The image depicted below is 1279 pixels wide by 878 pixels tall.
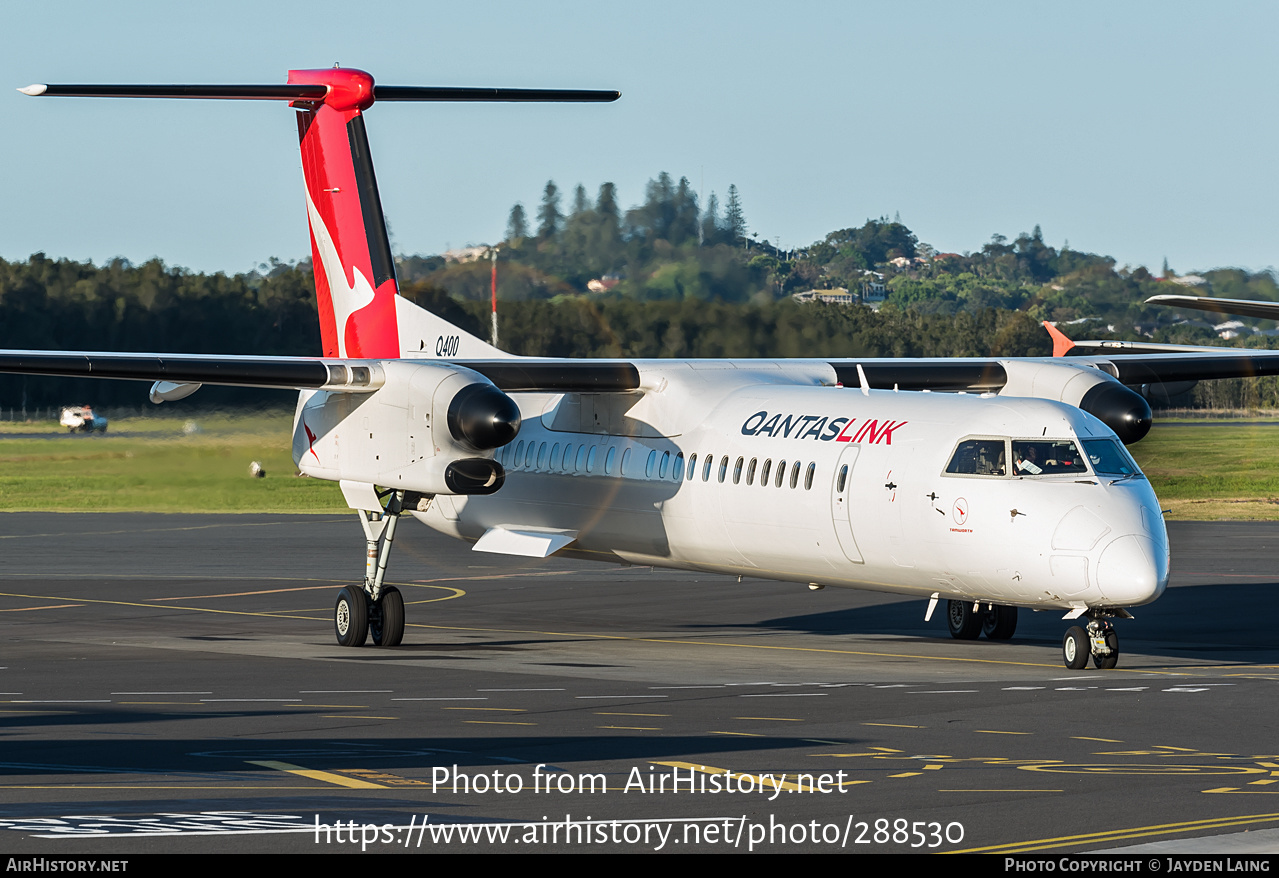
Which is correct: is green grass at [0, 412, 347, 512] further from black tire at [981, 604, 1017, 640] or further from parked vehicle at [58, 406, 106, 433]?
black tire at [981, 604, 1017, 640]

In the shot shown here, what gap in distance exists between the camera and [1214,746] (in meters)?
12.0

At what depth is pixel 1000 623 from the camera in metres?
20.2

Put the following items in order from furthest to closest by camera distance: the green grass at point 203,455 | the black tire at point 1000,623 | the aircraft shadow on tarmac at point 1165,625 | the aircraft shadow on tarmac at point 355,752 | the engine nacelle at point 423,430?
the green grass at point 203,455, the black tire at point 1000,623, the aircraft shadow on tarmac at point 1165,625, the engine nacelle at point 423,430, the aircraft shadow on tarmac at point 355,752

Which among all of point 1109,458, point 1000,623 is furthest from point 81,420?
point 1109,458

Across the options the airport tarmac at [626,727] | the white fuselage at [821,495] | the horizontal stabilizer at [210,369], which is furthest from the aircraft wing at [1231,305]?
the horizontal stabilizer at [210,369]

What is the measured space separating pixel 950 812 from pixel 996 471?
667 cm

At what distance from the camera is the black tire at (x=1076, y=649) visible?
16.2m

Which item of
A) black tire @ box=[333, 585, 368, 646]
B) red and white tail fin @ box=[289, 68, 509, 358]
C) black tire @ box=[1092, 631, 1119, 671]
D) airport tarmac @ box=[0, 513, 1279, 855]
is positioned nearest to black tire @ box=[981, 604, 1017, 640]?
airport tarmac @ box=[0, 513, 1279, 855]

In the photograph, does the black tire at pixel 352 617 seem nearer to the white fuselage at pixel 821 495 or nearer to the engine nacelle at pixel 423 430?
the engine nacelle at pixel 423 430

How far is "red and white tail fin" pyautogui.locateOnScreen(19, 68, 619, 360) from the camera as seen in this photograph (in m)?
23.5

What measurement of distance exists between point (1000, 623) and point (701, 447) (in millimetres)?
4338

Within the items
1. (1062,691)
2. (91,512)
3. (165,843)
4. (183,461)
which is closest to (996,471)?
(1062,691)

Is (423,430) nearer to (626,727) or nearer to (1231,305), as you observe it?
(626,727)

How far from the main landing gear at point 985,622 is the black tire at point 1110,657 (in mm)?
3894
